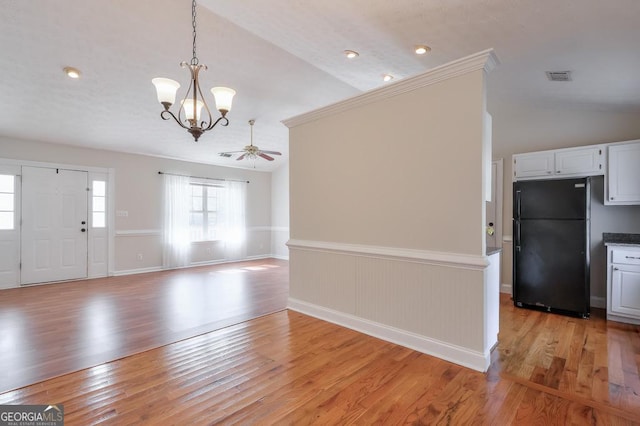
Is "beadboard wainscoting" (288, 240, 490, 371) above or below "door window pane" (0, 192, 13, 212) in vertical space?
below

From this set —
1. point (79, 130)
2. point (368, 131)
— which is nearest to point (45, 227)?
point (79, 130)

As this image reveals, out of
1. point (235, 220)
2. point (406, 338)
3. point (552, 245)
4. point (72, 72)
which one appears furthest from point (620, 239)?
point (235, 220)

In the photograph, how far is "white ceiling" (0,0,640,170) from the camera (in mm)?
2418

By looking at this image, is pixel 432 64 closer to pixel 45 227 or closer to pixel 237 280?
pixel 237 280

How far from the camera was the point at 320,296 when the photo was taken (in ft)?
12.2

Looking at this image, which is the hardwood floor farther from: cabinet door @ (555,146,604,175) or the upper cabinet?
cabinet door @ (555,146,604,175)

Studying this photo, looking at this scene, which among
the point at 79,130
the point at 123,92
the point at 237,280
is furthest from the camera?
the point at 237,280

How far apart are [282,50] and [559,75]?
3.13 m

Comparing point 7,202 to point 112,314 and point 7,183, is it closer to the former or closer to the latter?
point 7,183

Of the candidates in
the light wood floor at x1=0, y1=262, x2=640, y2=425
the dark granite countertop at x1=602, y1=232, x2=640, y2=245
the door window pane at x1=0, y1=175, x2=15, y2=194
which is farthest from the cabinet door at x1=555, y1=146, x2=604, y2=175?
the door window pane at x1=0, y1=175, x2=15, y2=194

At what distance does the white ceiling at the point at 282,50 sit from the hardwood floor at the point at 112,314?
108 inches

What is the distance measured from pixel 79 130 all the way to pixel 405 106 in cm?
542

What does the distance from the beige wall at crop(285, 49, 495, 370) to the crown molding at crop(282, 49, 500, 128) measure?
2 centimetres

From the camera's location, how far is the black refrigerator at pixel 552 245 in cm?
368
